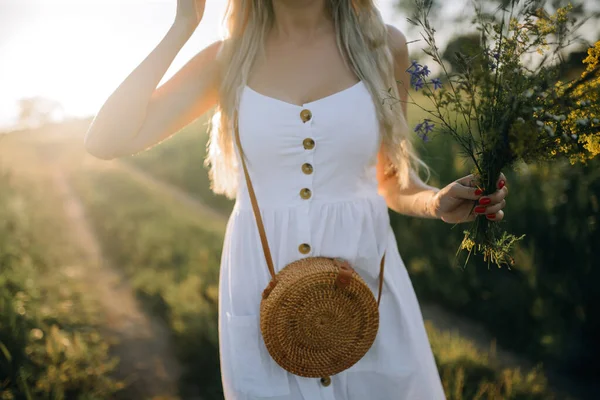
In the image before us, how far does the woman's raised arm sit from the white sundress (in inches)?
7.3

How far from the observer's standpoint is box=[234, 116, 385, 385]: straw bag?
1.42m

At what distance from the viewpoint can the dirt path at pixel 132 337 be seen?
147 inches

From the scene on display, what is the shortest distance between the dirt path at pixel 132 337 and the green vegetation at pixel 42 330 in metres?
0.16

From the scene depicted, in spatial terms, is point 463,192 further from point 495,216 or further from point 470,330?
point 470,330

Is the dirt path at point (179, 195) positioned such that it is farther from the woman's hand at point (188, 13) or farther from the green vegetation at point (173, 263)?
the woman's hand at point (188, 13)

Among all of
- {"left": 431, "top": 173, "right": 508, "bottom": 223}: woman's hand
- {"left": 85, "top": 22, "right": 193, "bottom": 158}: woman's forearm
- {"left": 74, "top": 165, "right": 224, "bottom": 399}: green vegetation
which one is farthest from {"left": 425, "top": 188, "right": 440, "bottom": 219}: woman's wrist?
{"left": 74, "top": 165, "right": 224, "bottom": 399}: green vegetation

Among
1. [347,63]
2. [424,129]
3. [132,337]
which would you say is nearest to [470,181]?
[424,129]

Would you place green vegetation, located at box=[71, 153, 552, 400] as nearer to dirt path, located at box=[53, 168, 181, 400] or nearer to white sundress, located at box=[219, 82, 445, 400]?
dirt path, located at box=[53, 168, 181, 400]

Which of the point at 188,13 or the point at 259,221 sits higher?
the point at 188,13

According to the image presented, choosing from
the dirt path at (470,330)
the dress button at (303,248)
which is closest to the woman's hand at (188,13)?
the dress button at (303,248)

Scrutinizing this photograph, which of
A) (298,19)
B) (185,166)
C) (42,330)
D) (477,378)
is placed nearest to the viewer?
(298,19)

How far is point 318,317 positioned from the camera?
4.72 ft

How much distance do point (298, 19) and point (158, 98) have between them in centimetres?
50

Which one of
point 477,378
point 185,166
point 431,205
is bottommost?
point 477,378
